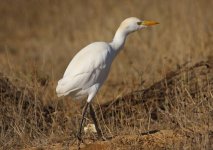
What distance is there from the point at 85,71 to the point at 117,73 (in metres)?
4.86

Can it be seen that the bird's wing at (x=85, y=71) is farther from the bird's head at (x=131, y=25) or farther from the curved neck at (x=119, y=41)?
the bird's head at (x=131, y=25)

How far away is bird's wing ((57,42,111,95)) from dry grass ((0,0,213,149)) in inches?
22.8

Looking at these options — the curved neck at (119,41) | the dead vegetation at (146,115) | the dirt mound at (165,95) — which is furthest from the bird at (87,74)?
the dirt mound at (165,95)

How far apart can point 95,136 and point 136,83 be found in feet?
8.36

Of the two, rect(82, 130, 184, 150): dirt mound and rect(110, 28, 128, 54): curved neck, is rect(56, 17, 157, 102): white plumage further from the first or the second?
rect(82, 130, 184, 150): dirt mound

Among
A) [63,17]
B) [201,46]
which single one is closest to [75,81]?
[201,46]

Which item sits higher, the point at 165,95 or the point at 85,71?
the point at 85,71

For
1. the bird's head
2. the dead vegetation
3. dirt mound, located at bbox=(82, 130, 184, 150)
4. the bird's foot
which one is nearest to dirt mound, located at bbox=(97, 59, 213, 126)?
the dead vegetation

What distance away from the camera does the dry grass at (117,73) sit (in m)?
8.05

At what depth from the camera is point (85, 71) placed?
770 centimetres

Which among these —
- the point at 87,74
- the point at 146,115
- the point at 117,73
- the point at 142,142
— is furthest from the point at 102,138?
the point at 117,73

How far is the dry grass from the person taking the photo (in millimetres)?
8047

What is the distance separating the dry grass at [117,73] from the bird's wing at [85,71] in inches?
22.8

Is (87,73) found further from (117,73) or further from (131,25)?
(117,73)
